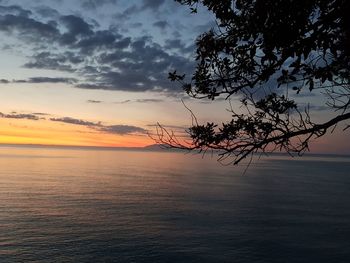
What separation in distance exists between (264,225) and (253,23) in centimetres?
3324

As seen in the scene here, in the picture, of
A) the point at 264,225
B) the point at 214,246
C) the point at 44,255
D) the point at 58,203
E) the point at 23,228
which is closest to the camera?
the point at 44,255

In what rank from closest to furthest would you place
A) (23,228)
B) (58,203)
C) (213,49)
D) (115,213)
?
(213,49) → (23,228) → (115,213) → (58,203)

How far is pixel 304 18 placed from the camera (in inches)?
298

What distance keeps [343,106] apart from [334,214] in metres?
40.5

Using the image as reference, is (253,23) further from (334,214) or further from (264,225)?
(334,214)

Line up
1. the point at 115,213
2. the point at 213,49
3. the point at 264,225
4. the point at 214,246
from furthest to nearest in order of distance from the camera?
the point at 115,213 < the point at 264,225 < the point at 214,246 < the point at 213,49

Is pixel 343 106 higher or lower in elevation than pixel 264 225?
higher

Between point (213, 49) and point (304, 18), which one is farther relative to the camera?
point (213, 49)

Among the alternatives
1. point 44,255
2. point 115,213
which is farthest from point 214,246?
point 115,213

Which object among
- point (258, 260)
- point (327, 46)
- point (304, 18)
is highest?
point (304, 18)

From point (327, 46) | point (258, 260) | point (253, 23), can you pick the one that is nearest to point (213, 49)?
point (253, 23)

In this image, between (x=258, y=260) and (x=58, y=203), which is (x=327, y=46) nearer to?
(x=258, y=260)

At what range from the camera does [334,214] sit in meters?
45.1

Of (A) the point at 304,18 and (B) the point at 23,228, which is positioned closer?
(A) the point at 304,18
